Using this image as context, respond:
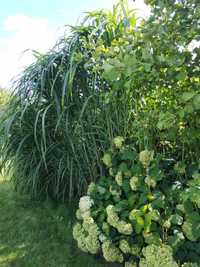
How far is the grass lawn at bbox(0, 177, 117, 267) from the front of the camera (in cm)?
173

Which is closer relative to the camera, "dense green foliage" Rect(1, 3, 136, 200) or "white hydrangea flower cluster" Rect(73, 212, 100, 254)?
"white hydrangea flower cluster" Rect(73, 212, 100, 254)

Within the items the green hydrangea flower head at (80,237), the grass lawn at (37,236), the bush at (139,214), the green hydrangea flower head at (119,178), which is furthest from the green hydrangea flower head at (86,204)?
the grass lawn at (37,236)

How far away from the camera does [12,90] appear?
2.32 meters

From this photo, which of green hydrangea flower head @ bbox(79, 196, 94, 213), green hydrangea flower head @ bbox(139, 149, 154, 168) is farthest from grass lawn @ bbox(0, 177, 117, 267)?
green hydrangea flower head @ bbox(139, 149, 154, 168)

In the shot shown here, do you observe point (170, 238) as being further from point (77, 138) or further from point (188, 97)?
point (77, 138)

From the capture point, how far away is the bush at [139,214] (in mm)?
1307

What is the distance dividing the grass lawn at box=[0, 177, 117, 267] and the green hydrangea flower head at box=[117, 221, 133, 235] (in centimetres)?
41

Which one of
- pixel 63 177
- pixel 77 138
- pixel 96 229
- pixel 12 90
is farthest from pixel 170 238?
pixel 12 90

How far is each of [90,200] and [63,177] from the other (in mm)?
656

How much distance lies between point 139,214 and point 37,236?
3.34 feet

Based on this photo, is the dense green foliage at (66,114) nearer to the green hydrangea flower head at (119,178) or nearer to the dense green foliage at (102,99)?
the dense green foliage at (102,99)

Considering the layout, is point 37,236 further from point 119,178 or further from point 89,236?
point 119,178

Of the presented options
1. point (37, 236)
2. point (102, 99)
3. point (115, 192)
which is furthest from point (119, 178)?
point (37, 236)

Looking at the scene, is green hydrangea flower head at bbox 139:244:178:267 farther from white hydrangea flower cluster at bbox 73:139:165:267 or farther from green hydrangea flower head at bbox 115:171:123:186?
green hydrangea flower head at bbox 115:171:123:186
